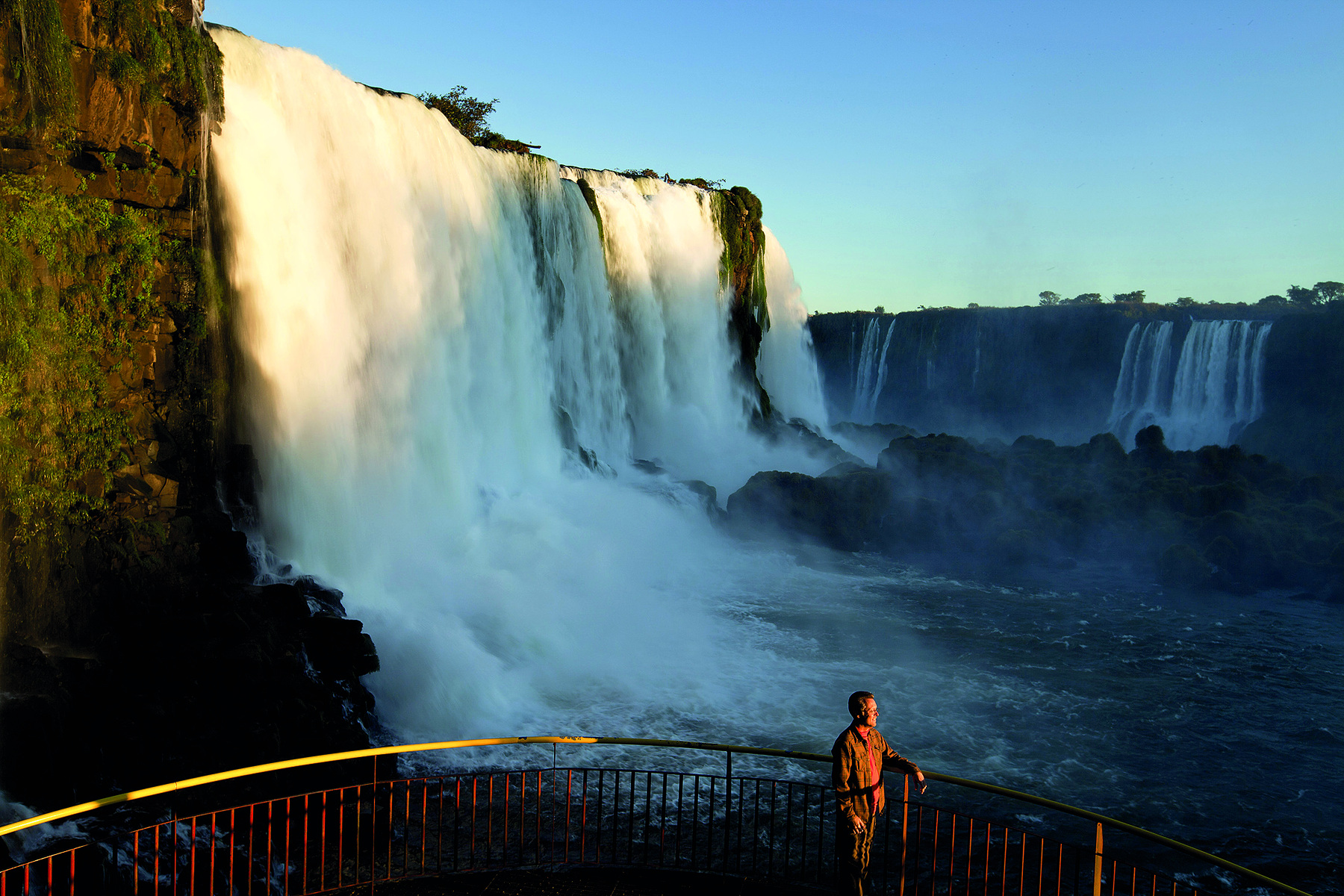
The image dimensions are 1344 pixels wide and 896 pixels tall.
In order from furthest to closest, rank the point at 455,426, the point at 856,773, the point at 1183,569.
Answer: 1. the point at 1183,569
2. the point at 455,426
3. the point at 856,773

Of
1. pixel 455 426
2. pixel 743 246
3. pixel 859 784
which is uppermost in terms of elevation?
pixel 743 246

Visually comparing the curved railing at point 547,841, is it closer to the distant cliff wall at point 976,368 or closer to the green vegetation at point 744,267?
the green vegetation at point 744,267

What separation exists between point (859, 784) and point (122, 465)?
10011 mm

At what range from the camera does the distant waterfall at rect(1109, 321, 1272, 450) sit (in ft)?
137

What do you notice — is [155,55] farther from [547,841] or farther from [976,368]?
[976,368]

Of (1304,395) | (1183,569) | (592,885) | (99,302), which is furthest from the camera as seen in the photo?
(1304,395)

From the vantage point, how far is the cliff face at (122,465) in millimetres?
9398

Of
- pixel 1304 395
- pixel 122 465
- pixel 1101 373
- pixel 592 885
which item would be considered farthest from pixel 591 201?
pixel 1101 373

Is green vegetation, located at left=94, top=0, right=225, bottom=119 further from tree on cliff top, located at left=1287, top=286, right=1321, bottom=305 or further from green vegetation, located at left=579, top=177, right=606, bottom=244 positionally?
tree on cliff top, located at left=1287, top=286, right=1321, bottom=305

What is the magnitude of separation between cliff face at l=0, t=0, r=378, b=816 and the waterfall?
144 cm

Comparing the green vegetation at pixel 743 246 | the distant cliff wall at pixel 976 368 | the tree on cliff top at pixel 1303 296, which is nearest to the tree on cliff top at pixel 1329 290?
the tree on cliff top at pixel 1303 296

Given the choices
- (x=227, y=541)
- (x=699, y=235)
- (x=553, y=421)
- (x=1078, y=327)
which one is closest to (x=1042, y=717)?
(x=227, y=541)

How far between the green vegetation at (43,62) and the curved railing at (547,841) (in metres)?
7.76

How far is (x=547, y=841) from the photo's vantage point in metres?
8.77
